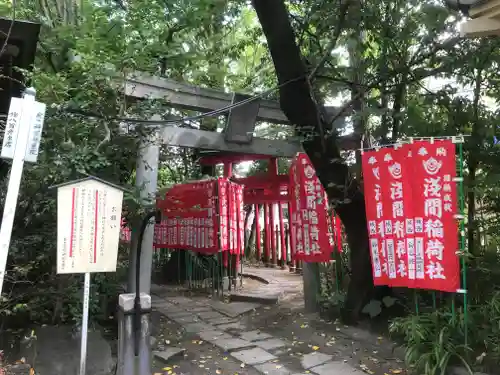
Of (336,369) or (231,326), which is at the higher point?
(231,326)

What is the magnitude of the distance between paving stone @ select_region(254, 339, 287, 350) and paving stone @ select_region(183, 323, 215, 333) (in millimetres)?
1334

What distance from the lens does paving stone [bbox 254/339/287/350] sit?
689 centimetres

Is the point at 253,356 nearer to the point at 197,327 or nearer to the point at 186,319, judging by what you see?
the point at 197,327

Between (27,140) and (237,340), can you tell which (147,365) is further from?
(27,140)

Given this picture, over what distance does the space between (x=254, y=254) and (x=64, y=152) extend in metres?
13.9

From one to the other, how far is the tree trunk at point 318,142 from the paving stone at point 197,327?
2.59 metres

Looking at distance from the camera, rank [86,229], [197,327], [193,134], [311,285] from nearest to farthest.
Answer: [86,229] → [193,134] → [197,327] → [311,285]

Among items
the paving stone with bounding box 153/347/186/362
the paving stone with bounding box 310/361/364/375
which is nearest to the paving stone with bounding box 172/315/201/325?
the paving stone with bounding box 153/347/186/362

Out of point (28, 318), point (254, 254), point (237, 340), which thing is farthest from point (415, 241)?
point (254, 254)

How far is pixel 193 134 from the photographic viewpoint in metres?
7.75

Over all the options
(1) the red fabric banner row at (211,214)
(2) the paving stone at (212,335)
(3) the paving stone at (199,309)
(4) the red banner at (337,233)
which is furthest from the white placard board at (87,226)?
(3) the paving stone at (199,309)

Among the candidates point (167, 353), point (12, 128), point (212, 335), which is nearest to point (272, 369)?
point (167, 353)

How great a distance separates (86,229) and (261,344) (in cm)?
372

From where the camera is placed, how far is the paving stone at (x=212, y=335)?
7.49 m
